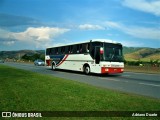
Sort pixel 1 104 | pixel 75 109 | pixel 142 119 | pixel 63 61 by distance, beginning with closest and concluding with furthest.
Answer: pixel 142 119 < pixel 75 109 < pixel 1 104 < pixel 63 61

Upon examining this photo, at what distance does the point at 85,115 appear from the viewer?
7285mm

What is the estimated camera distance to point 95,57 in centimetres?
2470

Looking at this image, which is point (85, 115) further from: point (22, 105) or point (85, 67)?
point (85, 67)

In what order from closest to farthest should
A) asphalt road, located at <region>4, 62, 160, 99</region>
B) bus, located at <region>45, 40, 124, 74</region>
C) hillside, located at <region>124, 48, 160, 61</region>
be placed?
asphalt road, located at <region>4, 62, 160, 99</region>
bus, located at <region>45, 40, 124, 74</region>
hillside, located at <region>124, 48, 160, 61</region>

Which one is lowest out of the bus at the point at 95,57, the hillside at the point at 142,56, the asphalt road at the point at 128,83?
the asphalt road at the point at 128,83

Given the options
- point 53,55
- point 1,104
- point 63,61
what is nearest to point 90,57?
point 63,61

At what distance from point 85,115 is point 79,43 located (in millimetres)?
20710

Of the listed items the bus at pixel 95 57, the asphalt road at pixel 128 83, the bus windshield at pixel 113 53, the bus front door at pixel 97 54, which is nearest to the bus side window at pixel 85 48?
the bus at pixel 95 57

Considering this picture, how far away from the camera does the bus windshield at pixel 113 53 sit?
78.8 feet

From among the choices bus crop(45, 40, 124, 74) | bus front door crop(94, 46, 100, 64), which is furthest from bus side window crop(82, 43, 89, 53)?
bus front door crop(94, 46, 100, 64)

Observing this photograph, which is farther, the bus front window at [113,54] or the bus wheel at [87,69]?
the bus wheel at [87,69]

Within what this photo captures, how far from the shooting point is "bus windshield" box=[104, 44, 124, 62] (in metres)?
24.0

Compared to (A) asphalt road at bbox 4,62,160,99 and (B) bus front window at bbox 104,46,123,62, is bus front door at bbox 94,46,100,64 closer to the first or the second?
(B) bus front window at bbox 104,46,123,62

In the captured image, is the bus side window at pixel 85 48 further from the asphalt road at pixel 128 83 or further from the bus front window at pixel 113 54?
the asphalt road at pixel 128 83
